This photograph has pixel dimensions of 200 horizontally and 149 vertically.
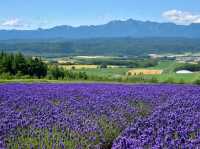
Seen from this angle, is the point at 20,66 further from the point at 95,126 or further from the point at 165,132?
the point at 165,132

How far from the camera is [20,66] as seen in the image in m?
48.0

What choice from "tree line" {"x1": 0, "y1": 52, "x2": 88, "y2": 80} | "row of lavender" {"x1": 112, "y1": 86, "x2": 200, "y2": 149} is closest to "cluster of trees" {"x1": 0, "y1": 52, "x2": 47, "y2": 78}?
"tree line" {"x1": 0, "y1": 52, "x2": 88, "y2": 80}

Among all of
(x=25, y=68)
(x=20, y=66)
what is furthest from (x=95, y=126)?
(x=25, y=68)

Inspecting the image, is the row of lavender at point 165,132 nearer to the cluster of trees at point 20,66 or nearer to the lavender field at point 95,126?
the lavender field at point 95,126

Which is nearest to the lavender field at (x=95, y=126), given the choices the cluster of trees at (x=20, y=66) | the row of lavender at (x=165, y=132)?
the row of lavender at (x=165, y=132)

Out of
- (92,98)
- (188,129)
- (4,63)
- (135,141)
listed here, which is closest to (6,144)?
(135,141)

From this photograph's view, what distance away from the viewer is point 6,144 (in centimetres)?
731

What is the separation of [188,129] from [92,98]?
19.5ft

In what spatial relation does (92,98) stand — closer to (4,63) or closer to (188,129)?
(188,129)

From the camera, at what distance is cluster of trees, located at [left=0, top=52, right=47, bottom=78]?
4797 centimetres

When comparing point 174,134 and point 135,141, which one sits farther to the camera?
point 174,134

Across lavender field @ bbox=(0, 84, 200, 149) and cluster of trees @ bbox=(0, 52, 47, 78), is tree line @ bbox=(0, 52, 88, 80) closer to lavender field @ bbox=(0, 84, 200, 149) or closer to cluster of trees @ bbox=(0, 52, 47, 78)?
cluster of trees @ bbox=(0, 52, 47, 78)

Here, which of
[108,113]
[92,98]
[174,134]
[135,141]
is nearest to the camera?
[135,141]

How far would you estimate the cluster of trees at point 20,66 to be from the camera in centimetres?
4797
